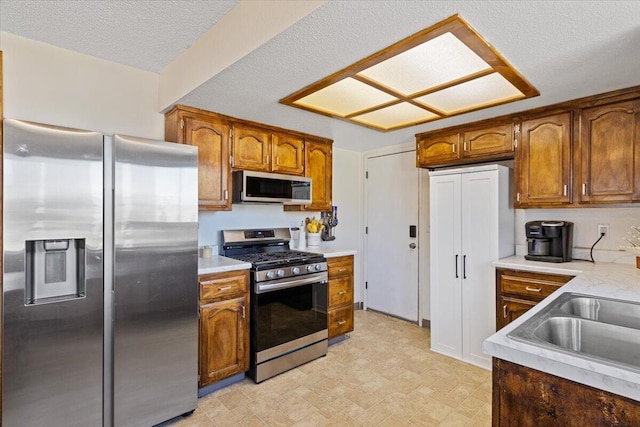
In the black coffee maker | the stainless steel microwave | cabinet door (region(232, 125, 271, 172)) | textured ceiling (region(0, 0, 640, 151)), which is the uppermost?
textured ceiling (region(0, 0, 640, 151))

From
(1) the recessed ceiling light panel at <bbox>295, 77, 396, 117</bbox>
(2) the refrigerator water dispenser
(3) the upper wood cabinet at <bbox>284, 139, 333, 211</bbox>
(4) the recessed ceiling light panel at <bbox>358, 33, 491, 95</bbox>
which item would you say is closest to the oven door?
(3) the upper wood cabinet at <bbox>284, 139, 333, 211</bbox>

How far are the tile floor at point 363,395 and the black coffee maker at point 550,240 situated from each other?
3.64 ft

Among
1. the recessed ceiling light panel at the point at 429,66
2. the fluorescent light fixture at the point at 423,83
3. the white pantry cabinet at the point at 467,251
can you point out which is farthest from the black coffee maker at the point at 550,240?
the recessed ceiling light panel at the point at 429,66

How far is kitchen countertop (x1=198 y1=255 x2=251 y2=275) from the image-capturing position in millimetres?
2348

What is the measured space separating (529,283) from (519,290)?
10 centimetres

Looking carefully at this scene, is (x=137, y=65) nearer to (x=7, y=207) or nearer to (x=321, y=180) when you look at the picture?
(x=7, y=207)

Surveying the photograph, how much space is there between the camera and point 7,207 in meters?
1.61

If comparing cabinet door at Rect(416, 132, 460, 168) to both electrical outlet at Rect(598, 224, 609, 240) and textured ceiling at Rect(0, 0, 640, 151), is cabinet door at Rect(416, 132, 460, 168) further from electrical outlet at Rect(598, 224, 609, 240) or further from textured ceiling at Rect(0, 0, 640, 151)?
electrical outlet at Rect(598, 224, 609, 240)

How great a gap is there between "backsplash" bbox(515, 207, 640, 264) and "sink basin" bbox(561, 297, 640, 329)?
1.51 meters

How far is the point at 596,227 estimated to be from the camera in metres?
2.69

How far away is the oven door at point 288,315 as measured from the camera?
258 centimetres

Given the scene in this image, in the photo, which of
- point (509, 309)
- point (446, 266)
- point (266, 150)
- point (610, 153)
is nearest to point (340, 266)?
point (446, 266)

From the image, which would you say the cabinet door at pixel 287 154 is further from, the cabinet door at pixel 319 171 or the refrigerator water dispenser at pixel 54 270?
the refrigerator water dispenser at pixel 54 270

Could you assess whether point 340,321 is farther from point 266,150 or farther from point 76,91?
point 76,91
